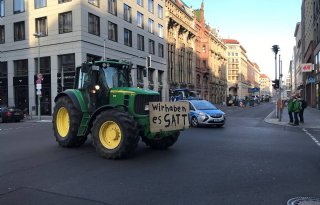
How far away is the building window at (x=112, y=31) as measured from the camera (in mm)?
43156

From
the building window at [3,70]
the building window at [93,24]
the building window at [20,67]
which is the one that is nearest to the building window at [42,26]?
the building window at [20,67]

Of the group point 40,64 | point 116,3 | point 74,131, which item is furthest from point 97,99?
point 116,3

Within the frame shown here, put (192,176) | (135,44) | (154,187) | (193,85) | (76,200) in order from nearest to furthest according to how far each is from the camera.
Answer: (76,200) < (154,187) < (192,176) < (135,44) < (193,85)

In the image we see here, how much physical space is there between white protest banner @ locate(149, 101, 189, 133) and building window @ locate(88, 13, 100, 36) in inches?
1193

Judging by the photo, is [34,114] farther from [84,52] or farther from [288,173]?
[288,173]

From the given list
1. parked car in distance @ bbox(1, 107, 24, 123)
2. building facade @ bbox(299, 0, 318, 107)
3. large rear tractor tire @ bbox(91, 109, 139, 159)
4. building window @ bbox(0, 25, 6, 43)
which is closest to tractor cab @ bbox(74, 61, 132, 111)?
large rear tractor tire @ bbox(91, 109, 139, 159)

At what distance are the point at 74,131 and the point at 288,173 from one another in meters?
6.47

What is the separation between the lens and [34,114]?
4097cm

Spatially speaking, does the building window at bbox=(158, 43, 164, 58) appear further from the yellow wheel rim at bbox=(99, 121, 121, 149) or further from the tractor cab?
the yellow wheel rim at bbox=(99, 121, 121, 149)

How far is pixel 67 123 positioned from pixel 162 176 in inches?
226

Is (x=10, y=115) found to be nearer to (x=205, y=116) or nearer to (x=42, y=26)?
(x=42, y=26)

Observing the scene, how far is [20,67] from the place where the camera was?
42.9 meters

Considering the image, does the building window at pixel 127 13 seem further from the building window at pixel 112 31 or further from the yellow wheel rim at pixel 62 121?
the yellow wheel rim at pixel 62 121

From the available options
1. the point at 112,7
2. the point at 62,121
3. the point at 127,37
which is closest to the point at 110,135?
the point at 62,121
